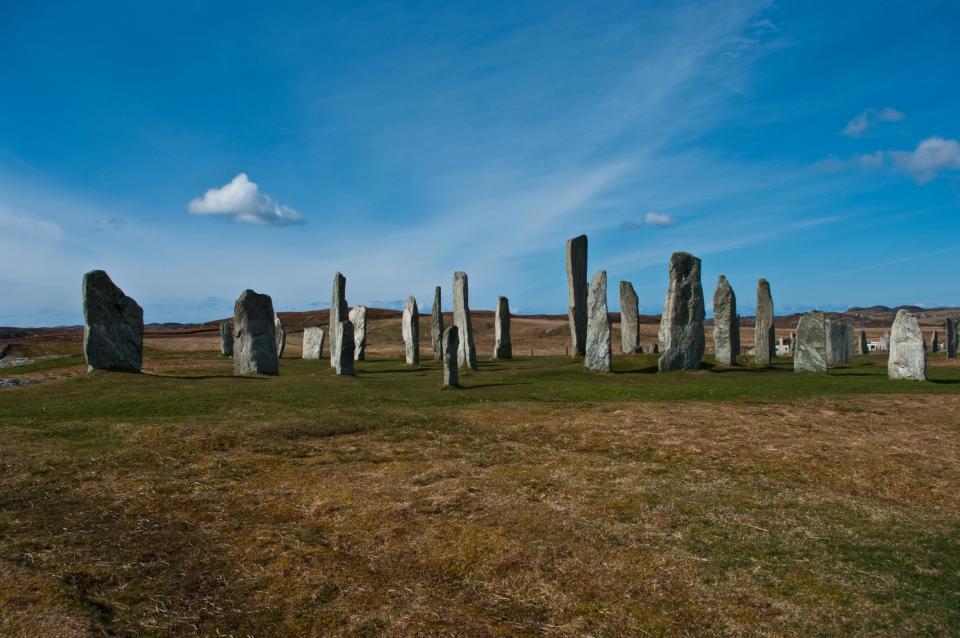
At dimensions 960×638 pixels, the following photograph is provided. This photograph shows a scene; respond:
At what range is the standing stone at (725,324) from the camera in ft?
98.3

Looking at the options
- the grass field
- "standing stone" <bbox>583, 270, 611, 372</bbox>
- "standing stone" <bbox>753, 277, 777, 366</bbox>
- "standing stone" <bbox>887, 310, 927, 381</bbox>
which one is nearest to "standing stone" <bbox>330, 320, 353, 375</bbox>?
the grass field

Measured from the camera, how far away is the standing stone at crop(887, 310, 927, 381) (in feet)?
72.4

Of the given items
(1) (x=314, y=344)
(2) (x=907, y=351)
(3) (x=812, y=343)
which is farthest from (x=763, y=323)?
(1) (x=314, y=344)

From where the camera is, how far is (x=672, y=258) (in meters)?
27.5

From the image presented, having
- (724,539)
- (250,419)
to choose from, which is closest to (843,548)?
(724,539)

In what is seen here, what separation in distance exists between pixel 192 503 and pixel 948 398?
18.1 m

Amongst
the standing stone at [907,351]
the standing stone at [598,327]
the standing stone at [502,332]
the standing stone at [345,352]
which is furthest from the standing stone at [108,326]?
the standing stone at [907,351]

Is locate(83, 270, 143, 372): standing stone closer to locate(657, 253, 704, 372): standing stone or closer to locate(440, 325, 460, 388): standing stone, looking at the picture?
locate(440, 325, 460, 388): standing stone

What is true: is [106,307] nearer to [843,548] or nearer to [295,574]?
[295,574]

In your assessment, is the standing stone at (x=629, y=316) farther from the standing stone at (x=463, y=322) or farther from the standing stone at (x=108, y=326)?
the standing stone at (x=108, y=326)

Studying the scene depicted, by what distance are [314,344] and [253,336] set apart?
11.9 m

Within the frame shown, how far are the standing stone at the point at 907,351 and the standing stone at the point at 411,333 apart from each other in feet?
A: 64.7

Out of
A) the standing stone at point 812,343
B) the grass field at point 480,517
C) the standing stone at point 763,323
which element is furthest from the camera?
the standing stone at point 763,323

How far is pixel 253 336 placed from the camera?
86.3 feet
